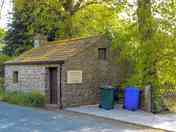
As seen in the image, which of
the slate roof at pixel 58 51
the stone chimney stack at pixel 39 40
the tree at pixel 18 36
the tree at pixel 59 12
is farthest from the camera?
the tree at pixel 18 36

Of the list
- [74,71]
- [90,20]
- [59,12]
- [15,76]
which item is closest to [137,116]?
[74,71]

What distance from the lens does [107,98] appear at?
18.1m

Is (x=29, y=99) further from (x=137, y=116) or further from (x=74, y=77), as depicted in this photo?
(x=137, y=116)

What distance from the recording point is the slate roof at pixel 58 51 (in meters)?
19.6

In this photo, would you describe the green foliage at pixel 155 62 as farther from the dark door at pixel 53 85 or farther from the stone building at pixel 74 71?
the dark door at pixel 53 85

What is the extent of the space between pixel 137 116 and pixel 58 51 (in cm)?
771

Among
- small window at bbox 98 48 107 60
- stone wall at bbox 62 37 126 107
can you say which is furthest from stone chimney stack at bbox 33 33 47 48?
stone wall at bbox 62 37 126 107

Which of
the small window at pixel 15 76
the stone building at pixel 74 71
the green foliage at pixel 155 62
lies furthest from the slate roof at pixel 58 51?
the green foliage at pixel 155 62

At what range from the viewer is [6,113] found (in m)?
16.5

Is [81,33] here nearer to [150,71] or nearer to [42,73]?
[42,73]

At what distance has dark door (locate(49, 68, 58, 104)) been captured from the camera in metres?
19.8

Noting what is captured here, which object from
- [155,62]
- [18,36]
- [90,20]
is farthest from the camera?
[18,36]

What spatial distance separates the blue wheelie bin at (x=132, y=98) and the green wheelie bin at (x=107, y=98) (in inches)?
29.8

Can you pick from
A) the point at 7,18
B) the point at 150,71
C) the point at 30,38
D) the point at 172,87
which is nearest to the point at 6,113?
the point at 150,71
